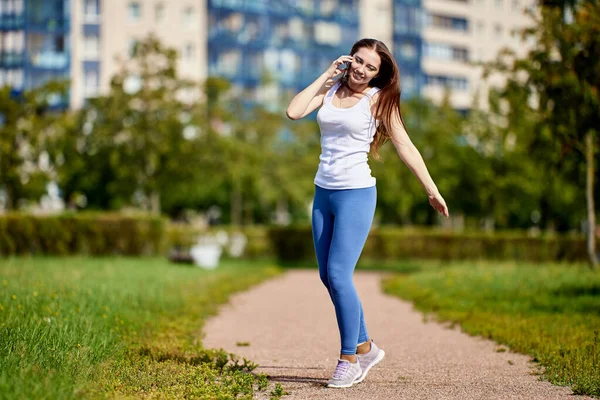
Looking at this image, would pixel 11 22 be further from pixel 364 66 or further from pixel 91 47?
pixel 364 66

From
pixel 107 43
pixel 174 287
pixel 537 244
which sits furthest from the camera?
pixel 107 43

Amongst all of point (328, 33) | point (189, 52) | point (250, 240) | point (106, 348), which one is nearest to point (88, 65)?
point (189, 52)

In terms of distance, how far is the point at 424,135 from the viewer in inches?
1741

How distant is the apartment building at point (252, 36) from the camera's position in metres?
67.9

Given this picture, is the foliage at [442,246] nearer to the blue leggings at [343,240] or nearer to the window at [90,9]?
the blue leggings at [343,240]

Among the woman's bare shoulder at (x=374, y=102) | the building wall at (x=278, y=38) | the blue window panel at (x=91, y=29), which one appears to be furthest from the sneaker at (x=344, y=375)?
the blue window panel at (x=91, y=29)

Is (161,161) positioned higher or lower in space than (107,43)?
lower

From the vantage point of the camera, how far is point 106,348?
686 cm

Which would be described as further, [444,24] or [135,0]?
[444,24]

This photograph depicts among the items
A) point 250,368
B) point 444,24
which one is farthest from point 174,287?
point 444,24

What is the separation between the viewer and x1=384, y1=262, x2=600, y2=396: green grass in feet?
22.5

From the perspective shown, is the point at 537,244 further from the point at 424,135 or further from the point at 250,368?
the point at 250,368

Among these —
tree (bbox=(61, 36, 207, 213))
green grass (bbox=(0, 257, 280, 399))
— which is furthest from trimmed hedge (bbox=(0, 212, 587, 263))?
green grass (bbox=(0, 257, 280, 399))

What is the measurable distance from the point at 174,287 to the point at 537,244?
20.4 metres
